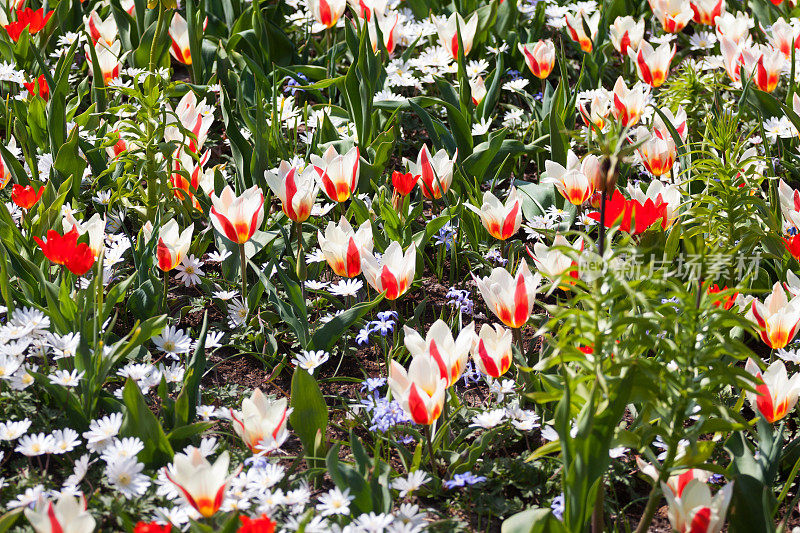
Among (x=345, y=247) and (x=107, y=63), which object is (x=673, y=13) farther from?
(x=107, y=63)

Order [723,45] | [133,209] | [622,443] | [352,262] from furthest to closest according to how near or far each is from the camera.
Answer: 1. [723,45]
2. [133,209]
3. [352,262]
4. [622,443]

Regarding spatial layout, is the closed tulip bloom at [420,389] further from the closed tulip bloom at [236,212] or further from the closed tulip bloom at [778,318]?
the closed tulip bloom at [778,318]

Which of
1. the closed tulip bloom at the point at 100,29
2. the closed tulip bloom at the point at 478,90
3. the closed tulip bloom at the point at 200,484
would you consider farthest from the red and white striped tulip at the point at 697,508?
the closed tulip bloom at the point at 100,29

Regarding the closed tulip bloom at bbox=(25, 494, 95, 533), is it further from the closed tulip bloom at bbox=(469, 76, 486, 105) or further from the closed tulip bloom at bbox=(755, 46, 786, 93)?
the closed tulip bloom at bbox=(755, 46, 786, 93)

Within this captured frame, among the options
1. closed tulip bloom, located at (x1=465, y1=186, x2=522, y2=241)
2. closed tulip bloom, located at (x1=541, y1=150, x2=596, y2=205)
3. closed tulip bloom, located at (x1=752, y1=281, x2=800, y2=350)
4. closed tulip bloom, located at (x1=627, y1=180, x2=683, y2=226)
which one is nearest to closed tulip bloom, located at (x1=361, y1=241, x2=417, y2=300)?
closed tulip bloom, located at (x1=465, y1=186, x2=522, y2=241)

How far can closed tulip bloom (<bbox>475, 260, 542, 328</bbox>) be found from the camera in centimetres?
200

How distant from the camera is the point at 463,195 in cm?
289

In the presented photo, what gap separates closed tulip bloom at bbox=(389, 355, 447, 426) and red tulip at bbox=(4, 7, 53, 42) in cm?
214

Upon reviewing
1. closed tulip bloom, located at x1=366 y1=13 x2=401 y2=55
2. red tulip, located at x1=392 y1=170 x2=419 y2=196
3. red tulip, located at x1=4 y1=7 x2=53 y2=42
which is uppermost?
red tulip, located at x1=4 y1=7 x2=53 y2=42

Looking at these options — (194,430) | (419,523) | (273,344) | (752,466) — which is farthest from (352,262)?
(752,466)

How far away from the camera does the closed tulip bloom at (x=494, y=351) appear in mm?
1945

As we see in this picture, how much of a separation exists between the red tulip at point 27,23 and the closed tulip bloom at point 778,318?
8.21 feet

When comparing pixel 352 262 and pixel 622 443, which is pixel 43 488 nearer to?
pixel 352 262

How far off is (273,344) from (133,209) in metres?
0.72
